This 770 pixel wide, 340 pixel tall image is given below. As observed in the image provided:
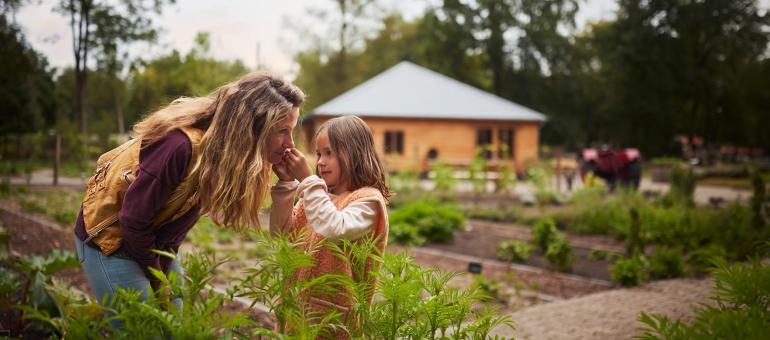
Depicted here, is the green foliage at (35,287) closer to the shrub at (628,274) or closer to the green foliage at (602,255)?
the shrub at (628,274)

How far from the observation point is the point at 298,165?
7.77ft

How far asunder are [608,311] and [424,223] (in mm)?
4016

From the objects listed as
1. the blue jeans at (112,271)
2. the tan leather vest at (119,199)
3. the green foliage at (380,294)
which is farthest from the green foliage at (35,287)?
the green foliage at (380,294)

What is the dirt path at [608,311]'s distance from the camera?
4168mm

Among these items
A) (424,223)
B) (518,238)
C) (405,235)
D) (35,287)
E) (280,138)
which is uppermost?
(280,138)

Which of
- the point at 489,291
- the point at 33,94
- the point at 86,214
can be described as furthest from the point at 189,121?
the point at 33,94

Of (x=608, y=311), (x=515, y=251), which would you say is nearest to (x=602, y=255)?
(x=515, y=251)

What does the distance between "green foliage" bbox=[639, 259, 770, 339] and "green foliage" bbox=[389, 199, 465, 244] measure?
20.9 ft

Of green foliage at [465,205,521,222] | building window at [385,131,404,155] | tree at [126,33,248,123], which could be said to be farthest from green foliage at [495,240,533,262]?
building window at [385,131,404,155]

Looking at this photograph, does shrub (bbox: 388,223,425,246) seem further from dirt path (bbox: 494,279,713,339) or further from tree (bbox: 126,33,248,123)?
tree (bbox: 126,33,248,123)

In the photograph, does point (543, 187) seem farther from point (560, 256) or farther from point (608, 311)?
point (608, 311)

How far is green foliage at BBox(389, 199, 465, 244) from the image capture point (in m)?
8.25

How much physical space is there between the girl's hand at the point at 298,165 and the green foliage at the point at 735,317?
139 cm

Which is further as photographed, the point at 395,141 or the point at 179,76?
the point at 179,76
